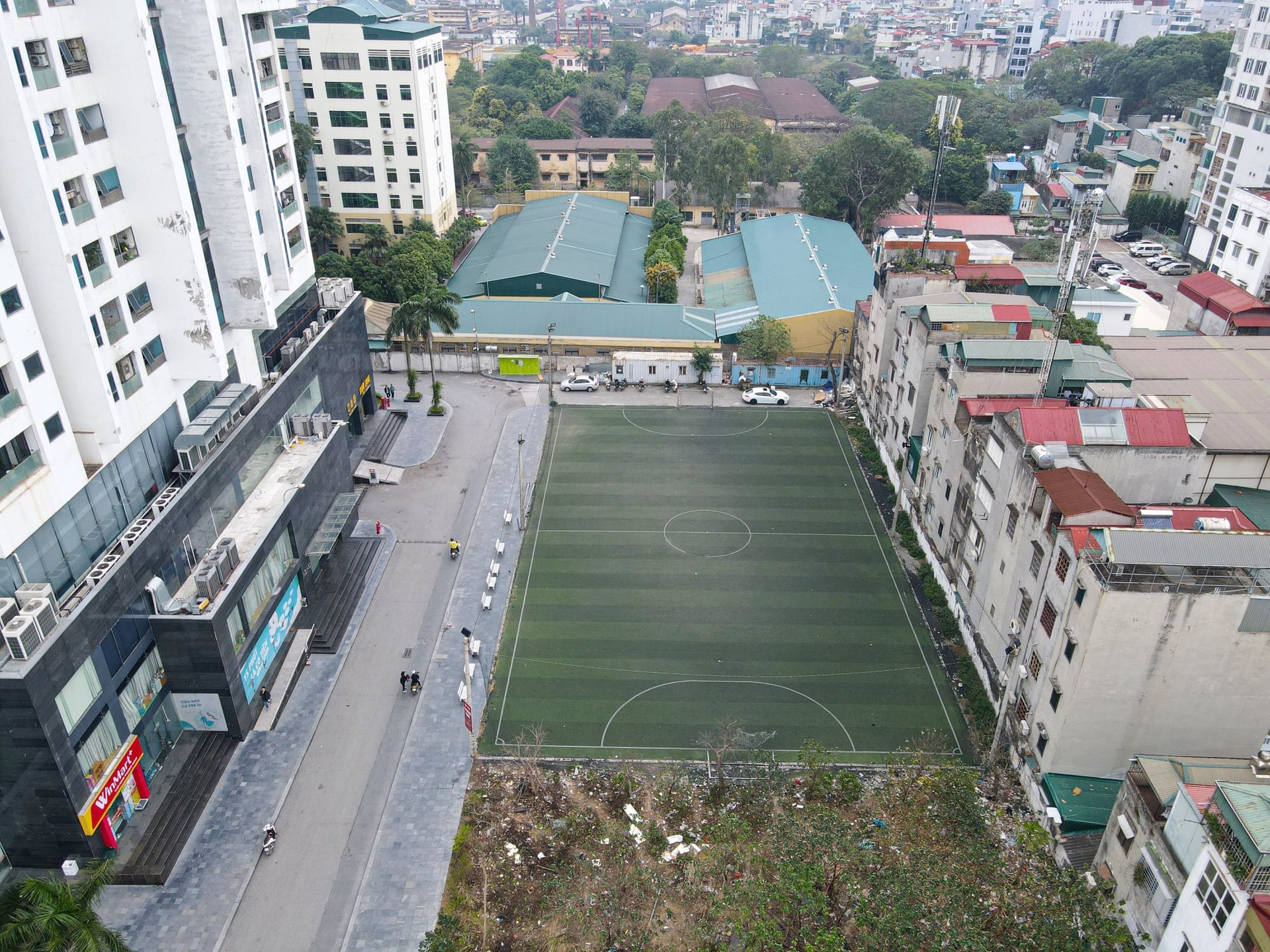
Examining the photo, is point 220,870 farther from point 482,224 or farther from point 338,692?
point 482,224

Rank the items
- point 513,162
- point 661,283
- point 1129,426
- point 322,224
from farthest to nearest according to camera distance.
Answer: point 513,162
point 661,283
point 322,224
point 1129,426

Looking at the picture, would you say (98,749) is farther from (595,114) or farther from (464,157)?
(595,114)

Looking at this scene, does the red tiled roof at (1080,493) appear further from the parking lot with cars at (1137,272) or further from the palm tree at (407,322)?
the parking lot with cars at (1137,272)

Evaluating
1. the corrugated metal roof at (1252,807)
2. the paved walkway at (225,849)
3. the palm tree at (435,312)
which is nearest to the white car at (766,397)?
the palm tree at (435,312)

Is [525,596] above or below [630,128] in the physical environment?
below

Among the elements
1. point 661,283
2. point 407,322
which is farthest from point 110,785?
point 661,283

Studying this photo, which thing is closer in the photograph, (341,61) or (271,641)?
(271,641)

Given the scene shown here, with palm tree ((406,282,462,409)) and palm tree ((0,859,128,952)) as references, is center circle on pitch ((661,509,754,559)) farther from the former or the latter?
palm tree ((0,859,128,952))

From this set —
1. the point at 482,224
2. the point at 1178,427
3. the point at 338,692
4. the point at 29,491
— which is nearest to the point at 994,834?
the point at 1178,427
